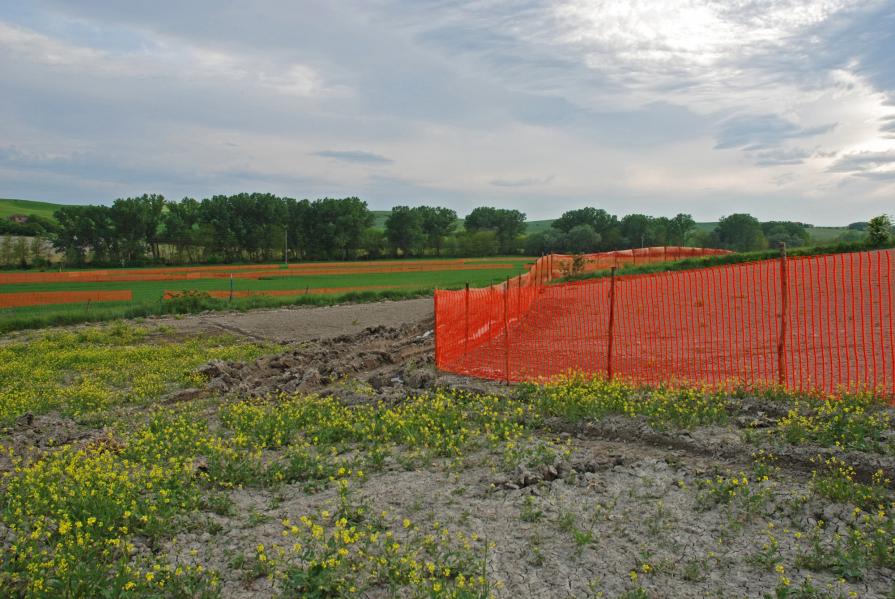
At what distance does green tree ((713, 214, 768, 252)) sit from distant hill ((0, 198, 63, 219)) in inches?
3789

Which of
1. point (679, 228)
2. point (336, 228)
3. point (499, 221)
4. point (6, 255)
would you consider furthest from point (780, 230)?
point (6, 255)

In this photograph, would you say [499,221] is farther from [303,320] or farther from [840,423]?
[840,423]

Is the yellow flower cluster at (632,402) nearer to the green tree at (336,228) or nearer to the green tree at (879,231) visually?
the green tree at (879,231)

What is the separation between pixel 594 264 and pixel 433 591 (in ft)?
110

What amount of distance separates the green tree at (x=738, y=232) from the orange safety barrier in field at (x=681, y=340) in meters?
53.5

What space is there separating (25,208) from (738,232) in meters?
110

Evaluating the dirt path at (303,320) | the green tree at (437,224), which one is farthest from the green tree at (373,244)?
the dirt path at (303,320)

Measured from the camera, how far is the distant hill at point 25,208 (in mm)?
99537

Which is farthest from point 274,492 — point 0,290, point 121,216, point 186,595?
point 121,216

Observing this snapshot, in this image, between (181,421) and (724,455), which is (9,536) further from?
(724,455)

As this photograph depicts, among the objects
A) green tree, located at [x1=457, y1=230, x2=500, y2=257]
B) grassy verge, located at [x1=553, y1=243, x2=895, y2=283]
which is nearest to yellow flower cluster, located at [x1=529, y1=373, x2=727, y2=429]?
grassy verge, located at [x1=553, y1=243, x2=895, y2=283]

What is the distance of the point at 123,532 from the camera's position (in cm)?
551

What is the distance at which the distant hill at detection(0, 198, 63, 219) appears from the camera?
99.5 m

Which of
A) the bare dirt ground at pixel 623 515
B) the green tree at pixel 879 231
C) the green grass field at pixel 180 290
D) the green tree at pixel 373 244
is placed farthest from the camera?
the green tree at pixel 373 244
